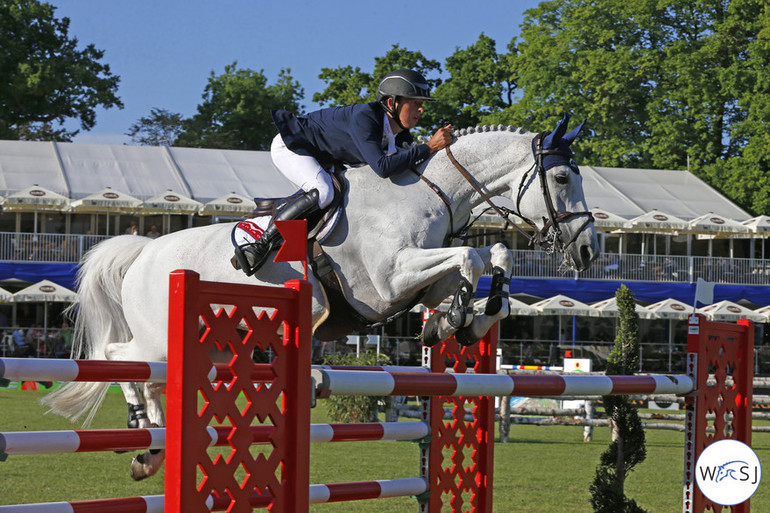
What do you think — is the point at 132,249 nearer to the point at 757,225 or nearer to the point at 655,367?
the point at 655,367

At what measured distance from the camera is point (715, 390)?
5.00 m

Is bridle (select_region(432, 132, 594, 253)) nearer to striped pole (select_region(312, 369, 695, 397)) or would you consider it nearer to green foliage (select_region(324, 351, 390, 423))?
striped pole (select_region(312, 369, 695, 397))

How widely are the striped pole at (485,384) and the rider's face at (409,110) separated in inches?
58.3

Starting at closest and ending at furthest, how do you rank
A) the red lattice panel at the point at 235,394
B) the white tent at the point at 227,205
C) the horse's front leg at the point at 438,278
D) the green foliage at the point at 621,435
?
the red lattice panel at the point at 235,394 → the horse's front leg at the point at 438,278 → the green foliage at the point at 621,435 → the white tent at the point at 227,205

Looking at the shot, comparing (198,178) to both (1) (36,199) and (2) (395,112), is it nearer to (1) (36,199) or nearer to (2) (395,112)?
(1) (36,199)

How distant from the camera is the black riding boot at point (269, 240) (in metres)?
4.80

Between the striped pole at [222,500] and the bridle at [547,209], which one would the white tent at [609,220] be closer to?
the bridle at [547,209]

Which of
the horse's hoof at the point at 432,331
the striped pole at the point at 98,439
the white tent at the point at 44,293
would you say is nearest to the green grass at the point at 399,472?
the horse's hoof at the point at 432,331

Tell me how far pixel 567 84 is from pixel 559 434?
1978 centimetres

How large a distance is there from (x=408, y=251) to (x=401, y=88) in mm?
849

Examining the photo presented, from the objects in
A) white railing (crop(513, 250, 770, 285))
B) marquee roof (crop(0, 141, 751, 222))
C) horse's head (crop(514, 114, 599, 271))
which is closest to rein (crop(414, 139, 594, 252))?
horse's head (crop(514, 114, 599, 271))

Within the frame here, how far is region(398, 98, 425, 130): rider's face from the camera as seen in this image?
5.07 metres

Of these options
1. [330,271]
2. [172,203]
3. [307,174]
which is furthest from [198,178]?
[330,271]

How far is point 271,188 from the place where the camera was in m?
27.9
